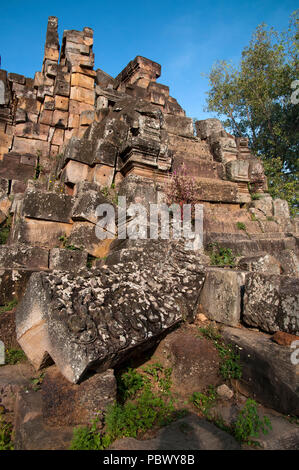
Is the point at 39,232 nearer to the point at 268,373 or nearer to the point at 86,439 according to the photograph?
the point at 86,439

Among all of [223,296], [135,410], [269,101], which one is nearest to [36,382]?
[135,410]

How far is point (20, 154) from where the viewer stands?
8.77 metres

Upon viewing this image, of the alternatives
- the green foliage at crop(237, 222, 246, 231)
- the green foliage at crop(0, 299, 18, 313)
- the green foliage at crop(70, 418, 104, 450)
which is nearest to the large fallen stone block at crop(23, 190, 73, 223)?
the green foliage at crop(0, 299, 18, 313)

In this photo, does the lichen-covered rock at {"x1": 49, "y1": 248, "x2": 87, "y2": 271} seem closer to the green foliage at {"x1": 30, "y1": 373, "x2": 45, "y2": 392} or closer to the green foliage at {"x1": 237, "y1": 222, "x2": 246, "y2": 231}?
the green foliage at {"x1": 30, "y1": 373, "x2": 45, "y2": 392}

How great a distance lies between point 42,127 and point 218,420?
32.7 feet

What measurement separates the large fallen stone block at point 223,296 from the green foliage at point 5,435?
2.11 m

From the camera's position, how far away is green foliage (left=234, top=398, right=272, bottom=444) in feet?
6.22

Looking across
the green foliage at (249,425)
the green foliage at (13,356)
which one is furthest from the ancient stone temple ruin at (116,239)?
the green foliage at (13,356)

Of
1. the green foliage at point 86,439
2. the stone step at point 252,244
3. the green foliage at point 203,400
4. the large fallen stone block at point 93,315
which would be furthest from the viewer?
the stone step at point 252,244

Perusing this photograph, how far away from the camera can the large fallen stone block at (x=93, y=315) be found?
211cm

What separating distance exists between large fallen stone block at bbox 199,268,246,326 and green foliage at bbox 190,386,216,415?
0.82 metres

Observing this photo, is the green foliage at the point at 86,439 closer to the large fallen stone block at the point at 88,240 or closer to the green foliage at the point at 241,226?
the large fallen stone block at the point at 88,240

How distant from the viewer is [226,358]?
105 inches

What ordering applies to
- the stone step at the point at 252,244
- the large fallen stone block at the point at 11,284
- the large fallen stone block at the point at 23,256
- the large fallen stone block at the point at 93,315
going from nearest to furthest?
the large fallen stone block at the point at 93,315 → the large fallen stone block at the point at 11,284 → the large fallen stone block at the point at 23,256 → the stone step at the point at 252,244
